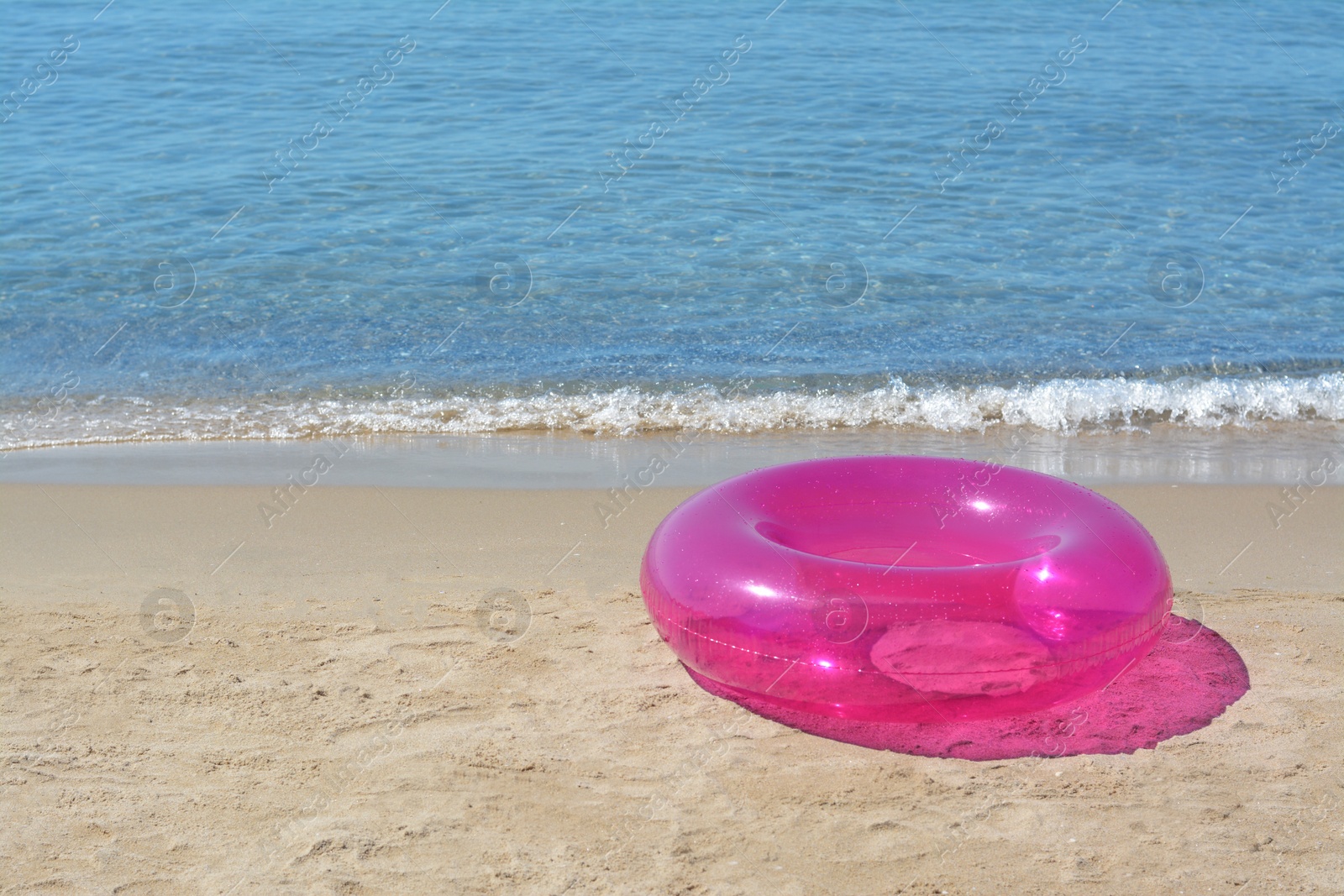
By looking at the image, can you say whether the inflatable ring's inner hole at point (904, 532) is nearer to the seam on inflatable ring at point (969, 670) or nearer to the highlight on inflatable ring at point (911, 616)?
the highlight on inflatable ring at point (911, 616)

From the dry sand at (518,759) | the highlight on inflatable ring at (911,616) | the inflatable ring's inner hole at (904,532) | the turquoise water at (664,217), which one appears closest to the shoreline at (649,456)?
the turquoise water at (664,217)

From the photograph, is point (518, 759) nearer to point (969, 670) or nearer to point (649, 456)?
point (969, 670)

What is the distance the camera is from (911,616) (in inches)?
143

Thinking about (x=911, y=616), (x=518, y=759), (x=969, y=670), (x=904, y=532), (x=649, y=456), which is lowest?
(x=649, y=456)

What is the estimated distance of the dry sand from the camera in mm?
3309

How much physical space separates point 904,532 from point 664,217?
6.67 m

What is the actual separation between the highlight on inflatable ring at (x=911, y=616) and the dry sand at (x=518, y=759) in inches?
9.4

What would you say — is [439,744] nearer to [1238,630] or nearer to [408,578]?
[408,578]

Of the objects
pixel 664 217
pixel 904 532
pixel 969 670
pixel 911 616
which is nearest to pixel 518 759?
pixel 911 616

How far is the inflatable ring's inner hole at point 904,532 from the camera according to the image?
4.41 metres

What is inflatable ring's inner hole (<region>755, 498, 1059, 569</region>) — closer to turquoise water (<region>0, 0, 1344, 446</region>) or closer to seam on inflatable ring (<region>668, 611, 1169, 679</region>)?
seam on inflatable ring (<region>668, 611, 1169, 679</region>)

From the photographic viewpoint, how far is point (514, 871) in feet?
10.8

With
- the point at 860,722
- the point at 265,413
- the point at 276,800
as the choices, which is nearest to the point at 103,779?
the point at 276,800

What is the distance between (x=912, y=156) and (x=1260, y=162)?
369 cm
